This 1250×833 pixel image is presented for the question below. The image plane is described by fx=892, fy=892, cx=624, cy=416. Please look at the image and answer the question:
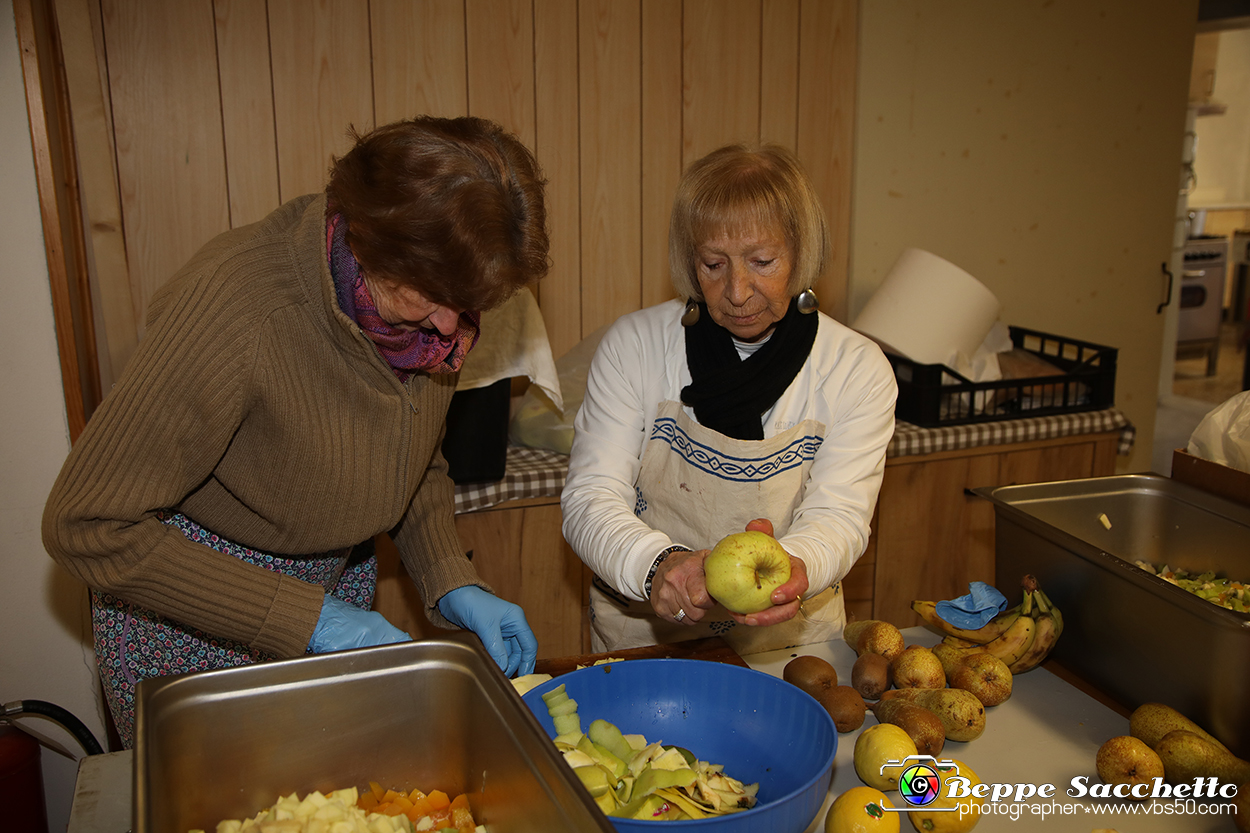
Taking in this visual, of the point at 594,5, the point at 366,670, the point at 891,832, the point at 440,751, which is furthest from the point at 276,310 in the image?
the point at 594,5

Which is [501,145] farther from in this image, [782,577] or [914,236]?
[914,236]

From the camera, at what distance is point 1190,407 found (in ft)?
21.8

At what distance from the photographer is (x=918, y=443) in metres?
2.83

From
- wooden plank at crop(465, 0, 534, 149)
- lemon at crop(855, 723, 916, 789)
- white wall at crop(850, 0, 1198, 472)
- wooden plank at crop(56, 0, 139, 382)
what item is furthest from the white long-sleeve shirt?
white wall at crop(850, 0, 1198, 472)

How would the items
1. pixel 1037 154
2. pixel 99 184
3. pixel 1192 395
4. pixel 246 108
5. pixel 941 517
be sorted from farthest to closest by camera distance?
pixel 1192 395 < pixel 1037 154 < pixel 941 517 < pixel 246 108 < pixel 99 184

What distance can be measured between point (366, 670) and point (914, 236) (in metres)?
2.80

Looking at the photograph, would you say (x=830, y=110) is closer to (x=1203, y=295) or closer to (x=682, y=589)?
(x=682, y=589)

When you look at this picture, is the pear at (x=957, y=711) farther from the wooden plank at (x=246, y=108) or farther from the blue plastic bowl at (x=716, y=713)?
the wooden plank at (x=246, y=108)

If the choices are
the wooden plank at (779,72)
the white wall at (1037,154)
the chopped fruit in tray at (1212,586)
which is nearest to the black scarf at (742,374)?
the chopped fruit in tray at (1212,586)

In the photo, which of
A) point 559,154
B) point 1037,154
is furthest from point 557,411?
point 1037,154

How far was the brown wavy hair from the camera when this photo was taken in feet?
3.69

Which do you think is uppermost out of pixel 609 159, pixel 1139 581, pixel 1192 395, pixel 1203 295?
pixel 609 159

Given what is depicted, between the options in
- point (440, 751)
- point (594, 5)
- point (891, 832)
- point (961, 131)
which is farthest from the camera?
point (961, 131)

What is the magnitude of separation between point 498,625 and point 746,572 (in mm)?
470
